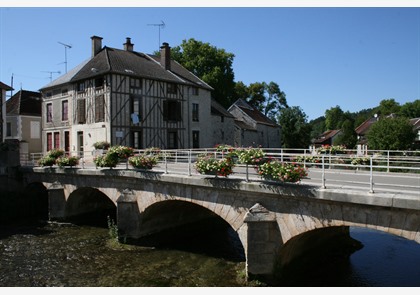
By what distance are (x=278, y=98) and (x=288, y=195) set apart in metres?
42.6

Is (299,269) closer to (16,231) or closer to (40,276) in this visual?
(40,276)

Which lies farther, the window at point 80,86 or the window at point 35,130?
the window at point 35,130

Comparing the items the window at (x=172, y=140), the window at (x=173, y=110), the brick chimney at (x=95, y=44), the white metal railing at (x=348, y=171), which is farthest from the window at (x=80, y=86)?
the white metal railing at (x=348, y=171)

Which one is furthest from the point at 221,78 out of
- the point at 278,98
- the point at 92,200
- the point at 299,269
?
the point at 299,269

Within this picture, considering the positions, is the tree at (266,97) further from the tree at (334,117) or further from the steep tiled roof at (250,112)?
the tree at (334,117)

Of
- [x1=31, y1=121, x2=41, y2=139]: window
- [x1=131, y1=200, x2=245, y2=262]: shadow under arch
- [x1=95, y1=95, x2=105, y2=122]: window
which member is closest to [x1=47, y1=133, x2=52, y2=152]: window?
[x1=31, y1=121, x2=41, y2=139]: window

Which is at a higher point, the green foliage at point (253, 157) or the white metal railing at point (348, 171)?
the green foliage at point (253, 157)

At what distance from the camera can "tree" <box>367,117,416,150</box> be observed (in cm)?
2617

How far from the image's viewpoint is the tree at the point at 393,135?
26172 millimetres

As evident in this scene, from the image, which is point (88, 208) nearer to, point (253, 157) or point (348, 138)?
point (253, 157)

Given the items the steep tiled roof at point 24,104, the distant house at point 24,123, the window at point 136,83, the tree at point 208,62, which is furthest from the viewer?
the tree at point 208,62

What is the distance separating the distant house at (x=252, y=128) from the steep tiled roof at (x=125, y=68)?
824 centimetres

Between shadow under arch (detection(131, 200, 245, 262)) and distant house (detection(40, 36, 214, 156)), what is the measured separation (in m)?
8.94

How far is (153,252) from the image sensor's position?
1166 cm
